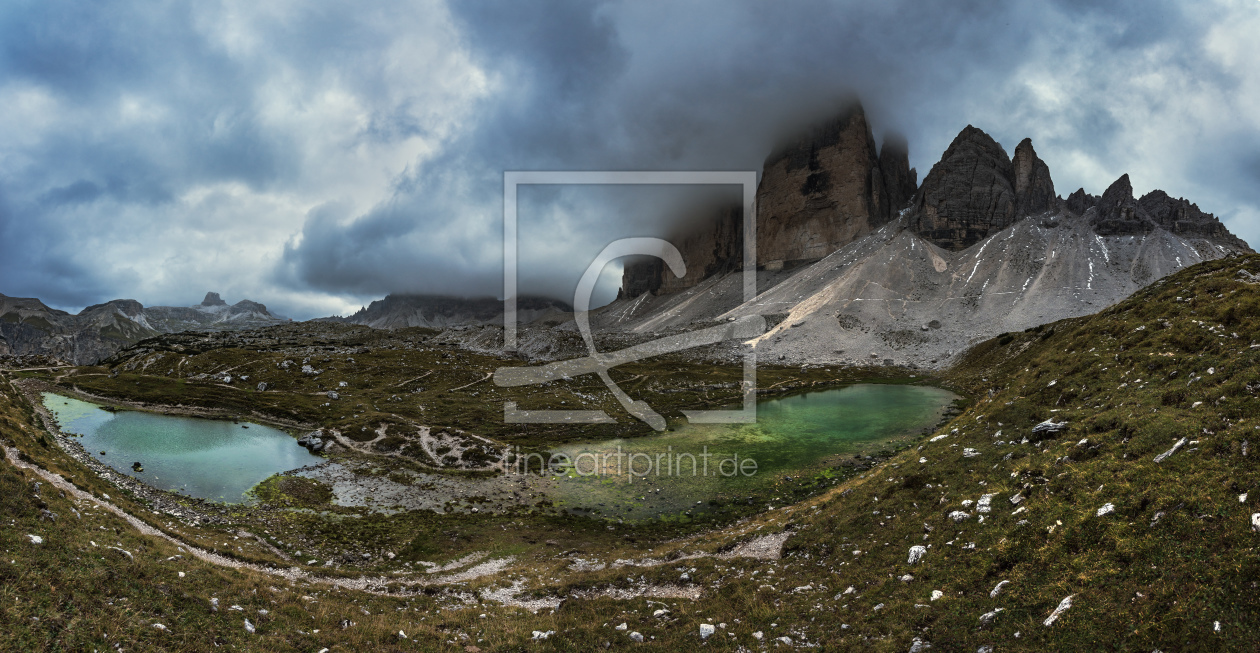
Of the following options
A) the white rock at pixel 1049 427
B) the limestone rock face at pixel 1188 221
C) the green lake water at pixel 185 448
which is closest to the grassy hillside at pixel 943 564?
the white rock at pixel 1049 427

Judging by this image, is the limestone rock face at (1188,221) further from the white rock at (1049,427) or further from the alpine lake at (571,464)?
the white rock at (1049,427)

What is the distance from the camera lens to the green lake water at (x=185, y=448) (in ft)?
143

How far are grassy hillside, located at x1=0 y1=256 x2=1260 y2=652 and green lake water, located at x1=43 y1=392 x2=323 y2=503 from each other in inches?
699

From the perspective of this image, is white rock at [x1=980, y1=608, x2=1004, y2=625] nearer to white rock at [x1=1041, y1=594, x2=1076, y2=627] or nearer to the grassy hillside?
the grassy hillside

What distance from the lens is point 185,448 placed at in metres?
55.2

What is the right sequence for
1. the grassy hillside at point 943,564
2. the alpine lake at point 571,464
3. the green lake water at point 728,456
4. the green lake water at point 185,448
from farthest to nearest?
the green lake water at point 185,448 < the alpine lake at point 571,464 < the green lake water at point 728,456 < the grassy hillside at point 943,564

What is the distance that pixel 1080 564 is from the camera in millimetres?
12523

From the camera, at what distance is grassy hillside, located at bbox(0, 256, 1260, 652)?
36.8 ft

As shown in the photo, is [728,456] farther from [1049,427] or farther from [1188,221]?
[1188,221]

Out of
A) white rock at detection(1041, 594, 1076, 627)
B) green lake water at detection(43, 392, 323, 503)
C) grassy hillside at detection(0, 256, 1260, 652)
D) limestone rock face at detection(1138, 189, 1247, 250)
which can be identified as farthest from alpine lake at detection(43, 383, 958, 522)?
limestone rock face at detection(1138, 189, 1247, 250)

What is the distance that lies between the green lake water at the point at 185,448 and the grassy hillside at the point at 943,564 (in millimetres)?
17766

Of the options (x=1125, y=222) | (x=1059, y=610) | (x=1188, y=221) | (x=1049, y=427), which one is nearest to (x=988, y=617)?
(x=1059, y=610)

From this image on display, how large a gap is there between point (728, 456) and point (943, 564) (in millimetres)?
37107

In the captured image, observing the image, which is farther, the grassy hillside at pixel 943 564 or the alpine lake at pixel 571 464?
the alpine lake at pixel 571 464
